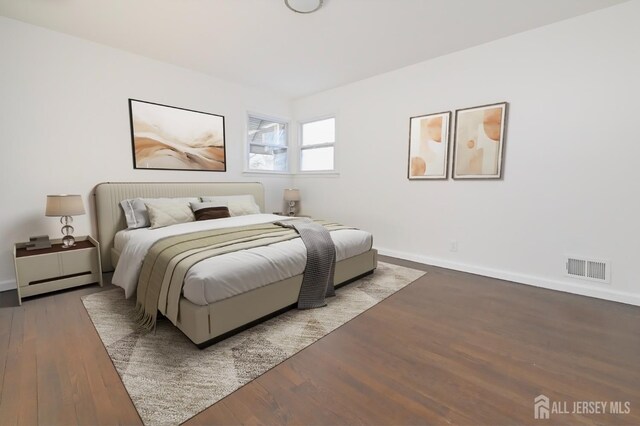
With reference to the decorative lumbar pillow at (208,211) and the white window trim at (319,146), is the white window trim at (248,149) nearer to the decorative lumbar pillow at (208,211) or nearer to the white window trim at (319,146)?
the white window trim at (319,146)

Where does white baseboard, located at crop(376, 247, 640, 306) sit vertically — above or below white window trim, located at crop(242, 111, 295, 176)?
below

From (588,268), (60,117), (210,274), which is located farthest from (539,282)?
(60,117)

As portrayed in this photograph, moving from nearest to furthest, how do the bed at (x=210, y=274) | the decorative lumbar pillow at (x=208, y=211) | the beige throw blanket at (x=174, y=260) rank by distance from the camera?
the bed at (x=210, y=274)
the beige throw blanket at (x=174, y=260)
the decorative lumbar pillow at (x=208, y=211)

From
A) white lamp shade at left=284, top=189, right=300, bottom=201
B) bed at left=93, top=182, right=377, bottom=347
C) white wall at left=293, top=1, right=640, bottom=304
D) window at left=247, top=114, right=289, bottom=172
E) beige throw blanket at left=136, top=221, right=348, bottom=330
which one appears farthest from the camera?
white lamp shade at left=284, top=189, right=300, bottom=201

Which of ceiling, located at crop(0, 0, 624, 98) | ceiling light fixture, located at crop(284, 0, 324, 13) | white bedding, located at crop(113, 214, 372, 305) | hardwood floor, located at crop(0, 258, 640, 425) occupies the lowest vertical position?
hardwood floor, located at crop(0, 258, 640, 425)

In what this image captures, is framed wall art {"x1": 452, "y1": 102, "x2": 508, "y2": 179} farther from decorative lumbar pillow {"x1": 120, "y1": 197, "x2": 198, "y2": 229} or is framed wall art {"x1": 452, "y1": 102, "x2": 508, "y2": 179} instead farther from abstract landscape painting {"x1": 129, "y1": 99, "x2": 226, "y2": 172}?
decorative lumbar pillow {"x1": 120, "y1": 197, "x2": 198, "y2": 229}

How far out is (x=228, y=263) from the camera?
1.97 meters

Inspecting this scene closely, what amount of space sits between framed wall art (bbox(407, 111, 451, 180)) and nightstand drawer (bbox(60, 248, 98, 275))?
153 inches

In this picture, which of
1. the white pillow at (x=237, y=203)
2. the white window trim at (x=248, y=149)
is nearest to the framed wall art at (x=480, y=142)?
the white pillow at (x=237, y=203)

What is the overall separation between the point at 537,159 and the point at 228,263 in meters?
3.21

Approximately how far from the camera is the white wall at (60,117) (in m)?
2.75

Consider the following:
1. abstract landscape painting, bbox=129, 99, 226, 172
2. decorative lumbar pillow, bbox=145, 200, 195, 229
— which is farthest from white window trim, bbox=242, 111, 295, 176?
decorative lumbar pillow, bbox=145, 200, 195, 229

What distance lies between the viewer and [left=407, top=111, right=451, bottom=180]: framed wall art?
3.51 m

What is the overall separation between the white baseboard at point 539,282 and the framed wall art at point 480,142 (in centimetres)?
111
